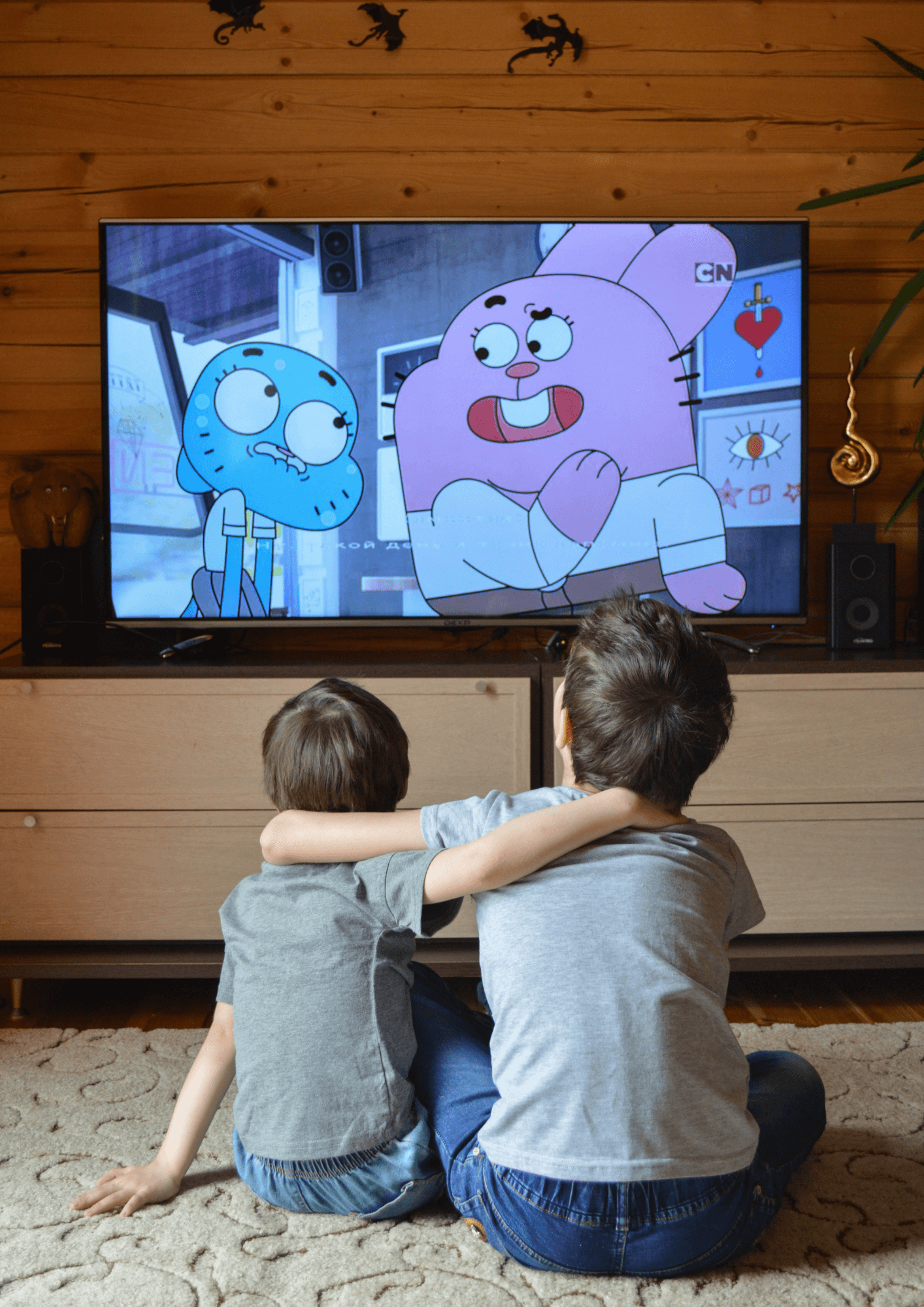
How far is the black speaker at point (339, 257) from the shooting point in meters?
2.20

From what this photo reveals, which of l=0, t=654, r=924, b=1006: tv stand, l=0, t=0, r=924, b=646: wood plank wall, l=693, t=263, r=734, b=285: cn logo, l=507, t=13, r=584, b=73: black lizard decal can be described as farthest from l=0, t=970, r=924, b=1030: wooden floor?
l=507, t=13, r=584, b=73: black lizard decal

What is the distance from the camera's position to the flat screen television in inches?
86.6

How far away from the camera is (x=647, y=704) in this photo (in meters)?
0.96

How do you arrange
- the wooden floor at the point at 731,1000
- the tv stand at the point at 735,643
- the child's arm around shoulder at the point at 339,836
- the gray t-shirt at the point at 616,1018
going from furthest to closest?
the tv stand at the point at 735,643 → the wooden floor at the point at 731,1000 → the child's arm around shoulder at the point at 339,836 → the gray t-shirt at the point at 616,1018

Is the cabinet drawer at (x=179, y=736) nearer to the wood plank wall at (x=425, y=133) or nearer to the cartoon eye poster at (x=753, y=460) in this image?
the wood plank wall at (x=425, y=133)

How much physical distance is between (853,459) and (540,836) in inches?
69.3

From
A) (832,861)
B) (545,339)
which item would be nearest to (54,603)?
(545,339)

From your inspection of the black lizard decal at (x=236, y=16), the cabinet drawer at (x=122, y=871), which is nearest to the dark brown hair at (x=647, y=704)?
the cabinet drawer at (x=122, y=871)

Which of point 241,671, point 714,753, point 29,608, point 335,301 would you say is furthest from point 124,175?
point 714,753

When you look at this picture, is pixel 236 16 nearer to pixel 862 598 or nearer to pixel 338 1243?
pixel 862 598

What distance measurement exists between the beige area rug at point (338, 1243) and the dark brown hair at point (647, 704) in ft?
1.86

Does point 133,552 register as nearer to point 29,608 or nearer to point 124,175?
point 29,608

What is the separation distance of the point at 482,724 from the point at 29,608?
3.41 ft

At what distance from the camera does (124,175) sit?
234cm
